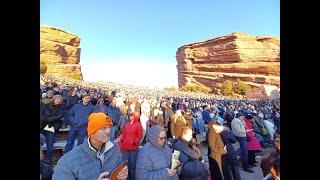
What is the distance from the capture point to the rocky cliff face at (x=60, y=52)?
4.94 metres

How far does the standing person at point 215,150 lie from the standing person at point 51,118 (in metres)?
1.83

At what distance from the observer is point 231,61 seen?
5367 millimetres

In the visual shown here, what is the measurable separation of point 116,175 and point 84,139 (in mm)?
558

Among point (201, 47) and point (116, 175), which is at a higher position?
point (201, 47)

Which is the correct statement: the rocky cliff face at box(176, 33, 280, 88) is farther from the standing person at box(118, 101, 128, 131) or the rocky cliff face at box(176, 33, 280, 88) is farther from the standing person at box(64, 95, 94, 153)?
the standing person at box(64, 95, 94, 153)

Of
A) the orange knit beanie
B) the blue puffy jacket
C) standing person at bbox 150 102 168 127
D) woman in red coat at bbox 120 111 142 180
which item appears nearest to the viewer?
the blue puffy jacket

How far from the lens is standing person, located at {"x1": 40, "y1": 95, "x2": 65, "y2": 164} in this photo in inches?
188

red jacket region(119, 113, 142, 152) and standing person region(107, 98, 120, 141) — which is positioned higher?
standing person region(107, 98, 120, 141)

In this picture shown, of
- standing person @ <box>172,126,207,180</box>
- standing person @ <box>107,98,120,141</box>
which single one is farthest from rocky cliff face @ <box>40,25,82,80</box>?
standing person @ <box>172,126,207,180</box>

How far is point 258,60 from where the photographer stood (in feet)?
17.2

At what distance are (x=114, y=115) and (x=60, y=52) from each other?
1.10m

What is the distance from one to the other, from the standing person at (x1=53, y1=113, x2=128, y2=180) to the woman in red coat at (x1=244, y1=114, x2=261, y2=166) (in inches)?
60.4
